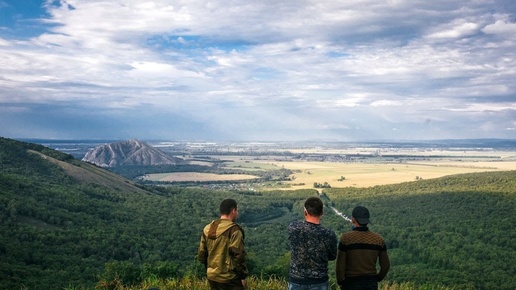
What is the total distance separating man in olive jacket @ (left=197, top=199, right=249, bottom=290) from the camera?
1086cm

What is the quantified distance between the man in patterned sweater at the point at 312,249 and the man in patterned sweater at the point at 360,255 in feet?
1.02

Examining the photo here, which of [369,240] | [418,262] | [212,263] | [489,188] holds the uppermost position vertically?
[369,240]

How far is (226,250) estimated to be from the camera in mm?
10906

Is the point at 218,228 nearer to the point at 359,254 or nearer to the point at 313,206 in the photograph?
the point at 313,206

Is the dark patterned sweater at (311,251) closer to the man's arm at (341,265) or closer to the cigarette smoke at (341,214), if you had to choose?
the man's arm at (341,265)

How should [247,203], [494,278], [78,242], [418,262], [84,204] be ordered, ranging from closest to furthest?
[494,278]
[78,242]
[418,262]
[84,204]
[247,203]

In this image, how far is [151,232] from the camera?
83000 mm

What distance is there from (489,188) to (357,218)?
411 feet

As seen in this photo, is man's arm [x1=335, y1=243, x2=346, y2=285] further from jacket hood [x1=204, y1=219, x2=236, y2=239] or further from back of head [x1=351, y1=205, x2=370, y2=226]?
jacket hood [x1=204, y1=219, x2=236, y2=239]

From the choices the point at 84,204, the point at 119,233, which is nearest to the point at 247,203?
the point at 84,204

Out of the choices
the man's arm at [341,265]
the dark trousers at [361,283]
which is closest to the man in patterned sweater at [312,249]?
the man's arm at [341,265]

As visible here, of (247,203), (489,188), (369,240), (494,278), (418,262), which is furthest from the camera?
(247,203)

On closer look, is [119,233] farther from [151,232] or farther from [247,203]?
[247,203]

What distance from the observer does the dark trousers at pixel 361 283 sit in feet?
35.0
